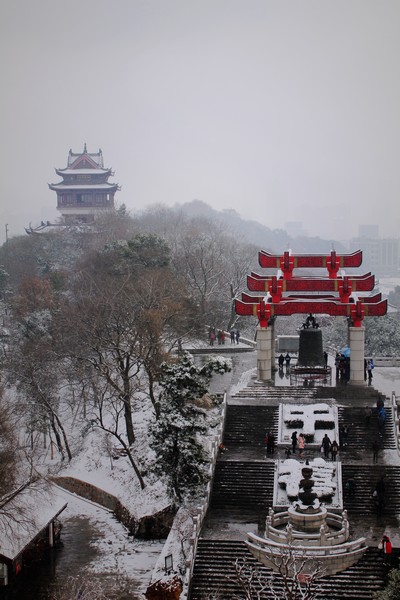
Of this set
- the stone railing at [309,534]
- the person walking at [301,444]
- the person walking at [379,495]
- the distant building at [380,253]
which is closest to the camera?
the stone railing at [309,534]

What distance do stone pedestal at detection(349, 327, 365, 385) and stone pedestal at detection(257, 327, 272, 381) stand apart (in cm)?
352

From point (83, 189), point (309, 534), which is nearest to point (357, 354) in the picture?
point (309, 534)

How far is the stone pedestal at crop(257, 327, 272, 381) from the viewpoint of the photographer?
116 ft

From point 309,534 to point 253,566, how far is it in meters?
1.87

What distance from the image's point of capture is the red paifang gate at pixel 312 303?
34688 mm

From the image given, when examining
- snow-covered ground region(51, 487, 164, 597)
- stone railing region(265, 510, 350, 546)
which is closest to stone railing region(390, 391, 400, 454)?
stone railing region(265, 510, 350, 546)

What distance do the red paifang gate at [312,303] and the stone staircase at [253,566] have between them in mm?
12405

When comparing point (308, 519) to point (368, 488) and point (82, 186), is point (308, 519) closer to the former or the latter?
point (368, 488)

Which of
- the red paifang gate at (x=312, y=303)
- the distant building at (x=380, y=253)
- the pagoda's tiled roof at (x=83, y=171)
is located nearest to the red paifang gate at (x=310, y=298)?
the red paifang gate at (x=312, y=303)

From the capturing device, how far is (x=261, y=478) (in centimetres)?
2816

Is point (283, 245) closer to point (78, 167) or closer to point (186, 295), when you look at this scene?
point (78, 167)

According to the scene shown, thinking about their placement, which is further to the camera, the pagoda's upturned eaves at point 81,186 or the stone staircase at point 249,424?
the pagoda's upturned eaves at point 81,186

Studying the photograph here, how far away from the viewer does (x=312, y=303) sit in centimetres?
3472

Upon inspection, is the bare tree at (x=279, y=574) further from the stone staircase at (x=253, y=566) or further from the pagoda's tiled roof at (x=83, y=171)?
the pagoda's tiled roof at (x=83, y=171)
